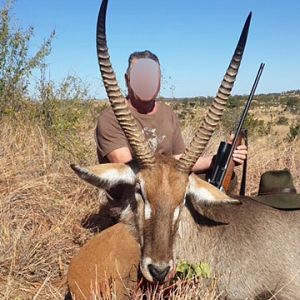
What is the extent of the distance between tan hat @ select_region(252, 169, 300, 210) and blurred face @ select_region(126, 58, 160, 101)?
156cm

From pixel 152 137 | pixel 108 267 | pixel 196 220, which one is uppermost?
pixel 152 137

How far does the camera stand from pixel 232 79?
4105 millimetres

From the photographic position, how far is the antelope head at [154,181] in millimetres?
3781

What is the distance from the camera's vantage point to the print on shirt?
18.7 feet

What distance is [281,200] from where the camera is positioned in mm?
5004

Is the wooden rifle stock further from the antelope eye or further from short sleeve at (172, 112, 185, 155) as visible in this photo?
the antelope eye

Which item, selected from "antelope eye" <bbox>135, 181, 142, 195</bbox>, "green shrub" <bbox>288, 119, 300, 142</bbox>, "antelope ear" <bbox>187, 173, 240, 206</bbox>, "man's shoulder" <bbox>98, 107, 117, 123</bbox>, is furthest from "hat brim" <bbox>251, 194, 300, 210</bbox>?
"green shrub" <bbox>288, 119, 300, 142</bbox>

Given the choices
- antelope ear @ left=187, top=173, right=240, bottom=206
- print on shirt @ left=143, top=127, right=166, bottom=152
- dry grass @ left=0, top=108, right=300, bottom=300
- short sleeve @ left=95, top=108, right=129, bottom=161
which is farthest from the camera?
print on shirt @ left=143, top=127, right=166, bottom=152

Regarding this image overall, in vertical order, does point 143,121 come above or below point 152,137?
above

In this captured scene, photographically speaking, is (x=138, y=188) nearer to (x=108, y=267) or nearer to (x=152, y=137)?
(x=108, y=267)

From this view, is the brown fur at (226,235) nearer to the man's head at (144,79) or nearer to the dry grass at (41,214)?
the dry grass at (41,214)

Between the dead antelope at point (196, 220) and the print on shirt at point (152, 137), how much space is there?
129cm

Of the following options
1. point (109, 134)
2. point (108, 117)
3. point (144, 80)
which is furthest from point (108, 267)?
point (144, 80)

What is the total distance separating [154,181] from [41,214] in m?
2.45
